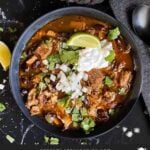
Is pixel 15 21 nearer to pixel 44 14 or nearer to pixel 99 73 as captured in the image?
pixel 44 14

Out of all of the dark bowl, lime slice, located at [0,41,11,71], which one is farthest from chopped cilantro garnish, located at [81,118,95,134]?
lime slice, located at [0,41,11,71]

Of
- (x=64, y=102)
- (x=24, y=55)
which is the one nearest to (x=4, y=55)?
(x=24, y=55)

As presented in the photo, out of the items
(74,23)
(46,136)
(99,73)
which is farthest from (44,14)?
(46,136)

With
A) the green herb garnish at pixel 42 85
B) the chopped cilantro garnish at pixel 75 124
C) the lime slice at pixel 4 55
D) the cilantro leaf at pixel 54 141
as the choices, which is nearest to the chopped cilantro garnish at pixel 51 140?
the cilantro leaf at pixel 54 141

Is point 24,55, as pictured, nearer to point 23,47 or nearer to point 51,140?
point 23,47

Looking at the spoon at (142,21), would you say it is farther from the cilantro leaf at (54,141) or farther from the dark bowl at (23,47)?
the cilantro leaf at (54,141)

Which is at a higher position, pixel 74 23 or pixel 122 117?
pixel 74 23
